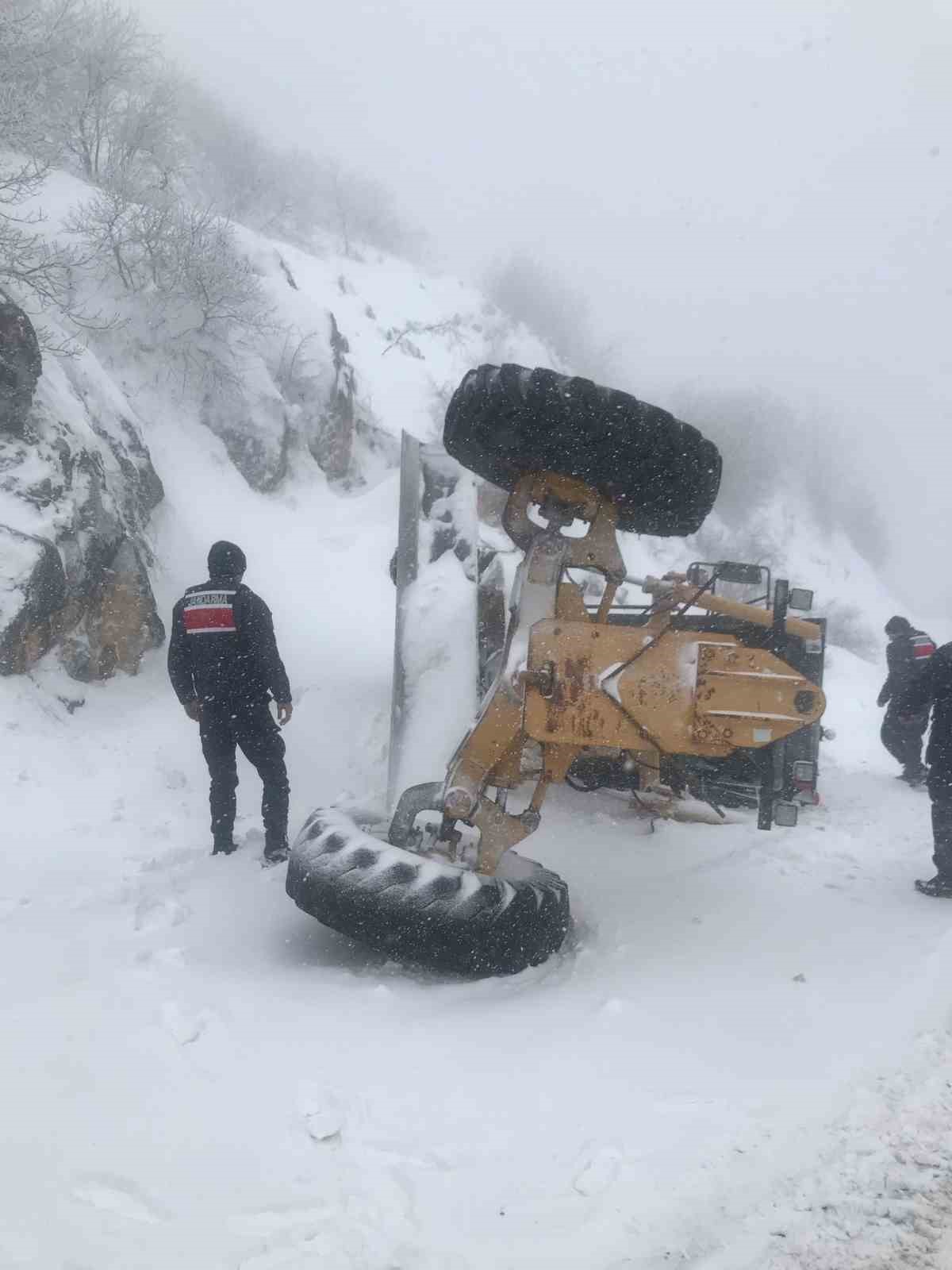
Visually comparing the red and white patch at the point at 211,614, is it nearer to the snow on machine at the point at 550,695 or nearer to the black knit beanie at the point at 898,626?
the snow on machine at the point at 550,695

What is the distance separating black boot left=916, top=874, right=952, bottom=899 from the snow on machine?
1.01 metres

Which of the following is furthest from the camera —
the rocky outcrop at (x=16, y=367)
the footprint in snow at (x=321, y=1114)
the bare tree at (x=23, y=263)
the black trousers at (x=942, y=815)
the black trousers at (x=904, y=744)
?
the black trousers at (x=904, y=744)

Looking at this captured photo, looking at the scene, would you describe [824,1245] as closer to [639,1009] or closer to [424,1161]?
[424,1161]

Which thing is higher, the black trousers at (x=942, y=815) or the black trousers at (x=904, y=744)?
the black trousers at (x=942, y=815)

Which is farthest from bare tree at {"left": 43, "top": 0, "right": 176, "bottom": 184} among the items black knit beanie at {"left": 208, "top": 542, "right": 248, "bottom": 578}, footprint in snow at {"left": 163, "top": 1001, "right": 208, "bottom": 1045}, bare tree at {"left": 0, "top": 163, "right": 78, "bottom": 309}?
footprint in snow at {"left": 163, "top": 1001, "right": 208, "bottom": 1045}

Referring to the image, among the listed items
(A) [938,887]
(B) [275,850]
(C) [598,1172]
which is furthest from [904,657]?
(C) [598,1172]

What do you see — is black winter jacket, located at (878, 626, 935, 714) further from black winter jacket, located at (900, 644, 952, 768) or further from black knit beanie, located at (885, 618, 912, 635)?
black winter jacket, located at (900, 644, 952, 768)

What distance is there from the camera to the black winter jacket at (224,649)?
378 centimetres

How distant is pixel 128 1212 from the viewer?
147 centimetres

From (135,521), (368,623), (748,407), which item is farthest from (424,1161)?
(748,407)

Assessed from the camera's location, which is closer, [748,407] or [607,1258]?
[607,1258]

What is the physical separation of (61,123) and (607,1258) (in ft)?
48.3

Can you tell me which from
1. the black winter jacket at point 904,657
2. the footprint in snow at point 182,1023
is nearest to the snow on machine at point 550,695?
the footprint in snow at point 182,1023

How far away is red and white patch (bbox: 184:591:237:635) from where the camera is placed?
378cm
